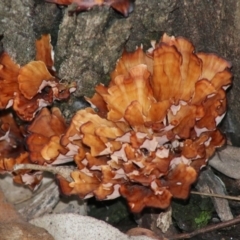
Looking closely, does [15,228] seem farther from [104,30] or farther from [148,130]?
[104,30]

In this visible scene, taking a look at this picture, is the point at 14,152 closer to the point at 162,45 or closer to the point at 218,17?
the point at 162,45

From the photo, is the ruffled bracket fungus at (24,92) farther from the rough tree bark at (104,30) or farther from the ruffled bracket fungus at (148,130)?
the ruffled bracket fungus at (148,130)

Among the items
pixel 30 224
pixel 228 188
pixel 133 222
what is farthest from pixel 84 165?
pixel 228 188

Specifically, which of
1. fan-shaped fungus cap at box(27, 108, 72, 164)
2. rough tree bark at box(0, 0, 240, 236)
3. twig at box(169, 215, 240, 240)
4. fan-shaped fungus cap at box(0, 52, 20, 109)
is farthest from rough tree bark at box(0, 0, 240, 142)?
twig at box(169, 215, 240, 240)

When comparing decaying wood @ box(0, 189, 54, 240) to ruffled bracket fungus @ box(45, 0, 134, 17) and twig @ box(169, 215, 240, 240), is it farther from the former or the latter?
ruffled bracket fungus @ box(45, 0, 134, 17)

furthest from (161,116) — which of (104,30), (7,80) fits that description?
(7,80)

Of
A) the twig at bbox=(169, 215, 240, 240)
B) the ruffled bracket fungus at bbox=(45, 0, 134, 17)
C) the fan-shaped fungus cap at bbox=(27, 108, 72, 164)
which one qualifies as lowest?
the twig at bbox=(169, 215, 240, 240)

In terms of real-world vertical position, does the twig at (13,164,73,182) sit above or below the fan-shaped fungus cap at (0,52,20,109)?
below
